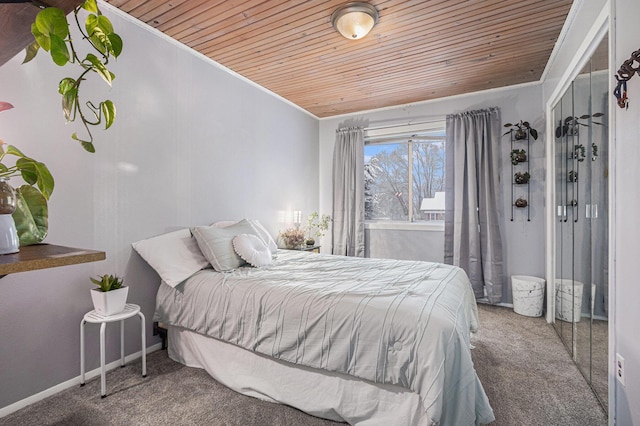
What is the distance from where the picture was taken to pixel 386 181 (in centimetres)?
489

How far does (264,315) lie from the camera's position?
1956 mm

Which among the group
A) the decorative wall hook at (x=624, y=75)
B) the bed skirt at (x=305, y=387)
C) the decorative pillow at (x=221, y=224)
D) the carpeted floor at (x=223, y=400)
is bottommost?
the carpeted floor at (x=223, y=400)

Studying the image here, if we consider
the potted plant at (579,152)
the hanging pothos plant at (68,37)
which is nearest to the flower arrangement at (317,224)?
the potted plant at (579,152)

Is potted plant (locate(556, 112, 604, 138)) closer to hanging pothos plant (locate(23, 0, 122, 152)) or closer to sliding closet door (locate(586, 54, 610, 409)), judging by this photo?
sliding closet door (locate(586, 54, 610, 409))

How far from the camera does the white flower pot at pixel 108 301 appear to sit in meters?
2.00

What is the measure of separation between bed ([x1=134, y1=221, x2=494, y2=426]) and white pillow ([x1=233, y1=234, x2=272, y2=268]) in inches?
4.0

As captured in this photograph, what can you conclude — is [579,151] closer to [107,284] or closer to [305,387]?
[305,387]

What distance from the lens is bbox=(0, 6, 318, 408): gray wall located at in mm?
1941

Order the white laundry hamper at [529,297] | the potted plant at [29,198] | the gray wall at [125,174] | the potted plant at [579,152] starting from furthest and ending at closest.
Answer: the white laundry hamper at [529,297]
the potted plant at [579,152]
the gray wall at [125,174]
the potted plant at [29,198]

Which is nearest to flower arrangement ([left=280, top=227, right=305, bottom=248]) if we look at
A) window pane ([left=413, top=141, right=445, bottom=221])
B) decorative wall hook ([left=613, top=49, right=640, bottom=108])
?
window pane ([left=413, top=141, right=445, bottom=221])

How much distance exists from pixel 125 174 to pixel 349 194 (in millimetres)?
3049

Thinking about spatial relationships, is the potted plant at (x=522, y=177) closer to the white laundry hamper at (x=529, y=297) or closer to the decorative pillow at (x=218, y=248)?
the white laundry hamper at (x=529, y=297)

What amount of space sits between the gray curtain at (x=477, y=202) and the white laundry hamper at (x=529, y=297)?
276 mm

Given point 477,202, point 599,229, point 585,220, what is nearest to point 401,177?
point 477,202
